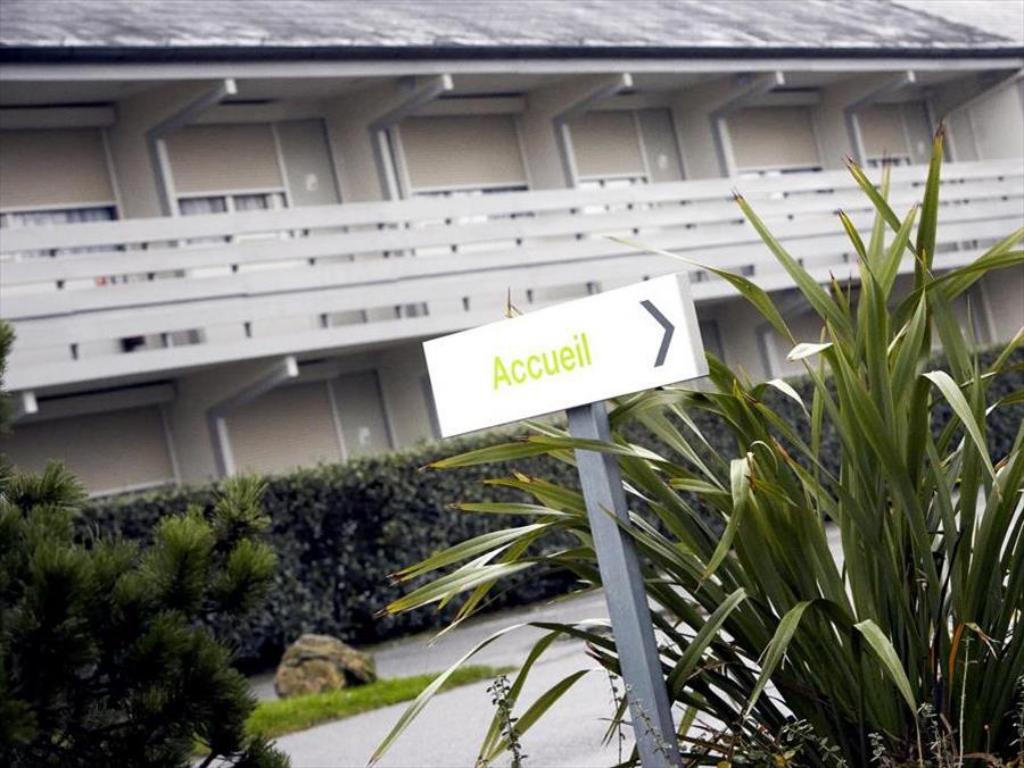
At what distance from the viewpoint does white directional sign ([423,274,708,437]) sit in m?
4.70

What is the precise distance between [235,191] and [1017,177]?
565 inches

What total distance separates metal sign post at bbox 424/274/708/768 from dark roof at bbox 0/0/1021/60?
45.0ft

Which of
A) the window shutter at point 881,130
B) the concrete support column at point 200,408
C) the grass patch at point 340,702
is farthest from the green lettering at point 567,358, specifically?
the window shutter at point 881,130

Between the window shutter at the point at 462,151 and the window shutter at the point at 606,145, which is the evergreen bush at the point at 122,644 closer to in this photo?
the window shutter at the point at 462,151

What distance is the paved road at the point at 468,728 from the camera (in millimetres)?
9156

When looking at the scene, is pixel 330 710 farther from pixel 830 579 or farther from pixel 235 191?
pixel 235 191

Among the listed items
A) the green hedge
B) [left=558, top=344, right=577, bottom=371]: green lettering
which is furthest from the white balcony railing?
[left=558, top=344, right=577, bottom=371]: green lettering

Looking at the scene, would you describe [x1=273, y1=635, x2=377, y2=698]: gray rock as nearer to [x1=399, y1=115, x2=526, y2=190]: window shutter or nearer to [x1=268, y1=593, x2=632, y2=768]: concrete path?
[x1=268, y1=593, x2=632, y2=768]: concrete path

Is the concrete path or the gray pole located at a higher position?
the gray pole

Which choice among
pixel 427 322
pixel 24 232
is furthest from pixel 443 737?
pixel 427 322

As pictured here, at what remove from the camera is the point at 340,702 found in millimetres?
12023

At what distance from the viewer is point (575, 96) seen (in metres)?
24.4

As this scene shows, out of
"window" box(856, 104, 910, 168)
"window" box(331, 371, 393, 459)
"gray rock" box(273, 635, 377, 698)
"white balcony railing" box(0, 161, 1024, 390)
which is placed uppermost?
"window" box(856, 104, 910, 168)

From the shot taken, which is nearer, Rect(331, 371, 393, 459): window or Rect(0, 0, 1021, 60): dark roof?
Rect(0, 0, 1021, 60): dark roof
